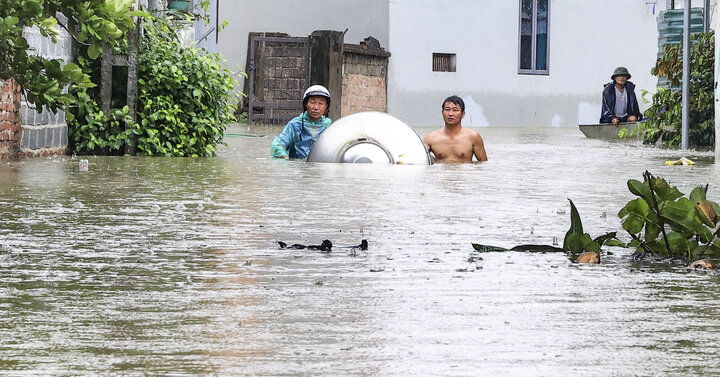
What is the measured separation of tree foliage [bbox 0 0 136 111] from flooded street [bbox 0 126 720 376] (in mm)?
723

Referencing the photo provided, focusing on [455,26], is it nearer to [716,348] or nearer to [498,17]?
[498,17]

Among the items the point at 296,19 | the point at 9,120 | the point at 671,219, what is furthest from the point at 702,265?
the point at 296,19

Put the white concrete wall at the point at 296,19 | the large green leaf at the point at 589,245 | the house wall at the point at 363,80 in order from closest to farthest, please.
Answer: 1. the large green leaf at the point at 589,245
2. the house wall at the point at 363,80
3. the white concrete wall at the point at 296,19

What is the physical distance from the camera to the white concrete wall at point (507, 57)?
32.3 m

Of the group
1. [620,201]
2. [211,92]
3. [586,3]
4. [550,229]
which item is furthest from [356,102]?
[550,229]

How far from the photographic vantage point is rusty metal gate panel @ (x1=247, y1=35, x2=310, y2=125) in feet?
102

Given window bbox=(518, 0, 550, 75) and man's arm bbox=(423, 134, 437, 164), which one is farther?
window bbox=(518, 0, 550, 75)

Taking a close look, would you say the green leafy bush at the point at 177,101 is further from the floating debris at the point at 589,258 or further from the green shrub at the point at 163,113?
the floating debris at the point at 589,258

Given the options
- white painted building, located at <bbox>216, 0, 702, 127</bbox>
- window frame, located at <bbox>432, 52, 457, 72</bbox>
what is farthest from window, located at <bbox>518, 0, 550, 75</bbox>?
window frame, located at <bbox>432, 52, 457, 72</bbox>

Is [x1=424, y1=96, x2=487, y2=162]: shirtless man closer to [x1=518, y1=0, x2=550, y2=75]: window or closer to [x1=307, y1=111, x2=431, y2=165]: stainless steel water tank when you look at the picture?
[x1=307, y1=111, x2=431, y2=165]: stainless steel water tank

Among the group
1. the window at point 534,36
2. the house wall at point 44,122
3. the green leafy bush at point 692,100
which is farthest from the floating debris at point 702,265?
the window at point 534,36

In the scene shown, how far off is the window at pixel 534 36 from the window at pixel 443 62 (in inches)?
75.9

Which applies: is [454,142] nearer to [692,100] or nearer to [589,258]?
[692,100]

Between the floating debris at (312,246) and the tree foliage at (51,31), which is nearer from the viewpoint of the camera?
the floating debris at (312,246)
